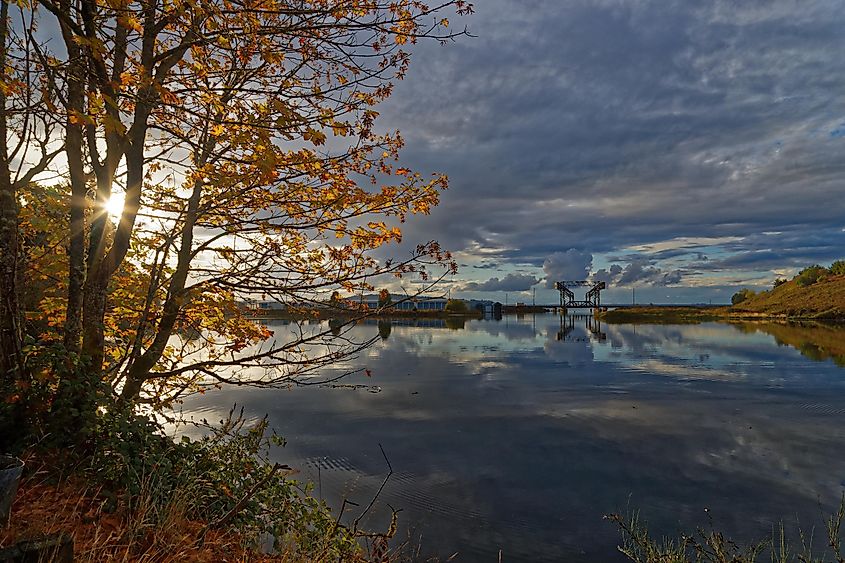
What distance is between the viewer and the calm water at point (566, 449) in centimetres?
1016

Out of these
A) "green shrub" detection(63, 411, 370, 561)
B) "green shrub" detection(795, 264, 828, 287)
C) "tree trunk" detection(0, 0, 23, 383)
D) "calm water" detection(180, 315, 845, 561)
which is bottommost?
"calm water" detection(180, 315, 845, 561)

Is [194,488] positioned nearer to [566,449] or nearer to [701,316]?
[566,449]

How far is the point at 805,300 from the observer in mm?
98125

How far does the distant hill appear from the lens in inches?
3349

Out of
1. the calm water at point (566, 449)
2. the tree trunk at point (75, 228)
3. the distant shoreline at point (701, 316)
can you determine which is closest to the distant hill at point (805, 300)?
the distant shoreline at point (701, 316)

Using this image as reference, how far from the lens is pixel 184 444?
7348 millimetres

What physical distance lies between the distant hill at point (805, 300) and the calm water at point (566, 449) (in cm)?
7021

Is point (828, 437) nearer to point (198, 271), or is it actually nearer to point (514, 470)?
point (514, 470)

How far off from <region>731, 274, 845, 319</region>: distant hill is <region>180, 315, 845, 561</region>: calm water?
2764 inches

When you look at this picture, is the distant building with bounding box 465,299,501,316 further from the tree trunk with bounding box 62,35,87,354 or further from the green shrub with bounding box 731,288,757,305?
the tree trunk with bounding box 62,35,87,354

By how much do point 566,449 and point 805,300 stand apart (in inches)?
4316

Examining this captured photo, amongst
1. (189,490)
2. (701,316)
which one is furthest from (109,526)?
(701,316)

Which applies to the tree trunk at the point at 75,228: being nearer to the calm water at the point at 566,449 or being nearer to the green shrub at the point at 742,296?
the calm water at the point at 566,449

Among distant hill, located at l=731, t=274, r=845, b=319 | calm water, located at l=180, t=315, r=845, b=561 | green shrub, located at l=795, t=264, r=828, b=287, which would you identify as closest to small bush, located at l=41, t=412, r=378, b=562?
calm water, located at l=180, t=315, r=845, b=561
